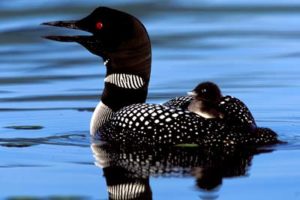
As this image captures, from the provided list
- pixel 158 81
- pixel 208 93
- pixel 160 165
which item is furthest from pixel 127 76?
pixel 158 81

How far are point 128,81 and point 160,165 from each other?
1.25 metres

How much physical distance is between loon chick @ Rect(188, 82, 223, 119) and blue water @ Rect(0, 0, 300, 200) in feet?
1.54

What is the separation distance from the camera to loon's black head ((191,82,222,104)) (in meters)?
8.80

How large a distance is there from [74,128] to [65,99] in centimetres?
134

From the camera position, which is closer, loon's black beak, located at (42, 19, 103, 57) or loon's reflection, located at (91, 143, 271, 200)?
loon's reflection, located at (91, 143, 271, 200)

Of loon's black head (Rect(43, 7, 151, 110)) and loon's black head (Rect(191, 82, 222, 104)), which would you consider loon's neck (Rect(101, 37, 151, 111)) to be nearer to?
loon's black head (Rect(43, 7, 151, 110))

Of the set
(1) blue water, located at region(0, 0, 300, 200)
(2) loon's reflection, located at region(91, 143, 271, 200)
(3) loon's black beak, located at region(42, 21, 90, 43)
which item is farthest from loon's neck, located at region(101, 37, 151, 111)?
(2) loon's reflection, located at region(91, 143, 271, 200)

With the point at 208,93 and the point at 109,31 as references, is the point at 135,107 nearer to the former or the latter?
the point at 208,93

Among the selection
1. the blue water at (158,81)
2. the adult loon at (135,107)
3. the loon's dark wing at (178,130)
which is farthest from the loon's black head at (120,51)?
the loon's dark wing at (178,130)

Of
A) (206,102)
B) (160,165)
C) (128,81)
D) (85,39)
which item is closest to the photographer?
(160,165)

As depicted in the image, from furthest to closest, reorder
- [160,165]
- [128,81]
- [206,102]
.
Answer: [128,81]
[206,102]
[160,165]

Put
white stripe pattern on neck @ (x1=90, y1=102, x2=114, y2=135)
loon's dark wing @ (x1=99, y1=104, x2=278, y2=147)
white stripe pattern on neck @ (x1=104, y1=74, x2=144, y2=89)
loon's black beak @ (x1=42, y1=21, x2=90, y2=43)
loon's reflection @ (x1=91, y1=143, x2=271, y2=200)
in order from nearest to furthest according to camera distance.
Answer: loon's reflection @ (x1=91, y1=143, x2=271, y2=200) → loon's dark wing @ (x1=99, y1=104, x2=278, y2=147) → white stripe pattern on neck @ (x1=90, y1=102, x2=114, y2=135) → white stripe pattern on neck @ (x1=104, y1=74, x2=144, y2=89) → loon's black beak @ (x1=42, y1=21, x2=90, y2=43)

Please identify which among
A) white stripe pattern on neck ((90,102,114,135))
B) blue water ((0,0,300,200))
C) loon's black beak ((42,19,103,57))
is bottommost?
blue water ((0,0,300,200))

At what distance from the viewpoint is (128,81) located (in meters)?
9.38
